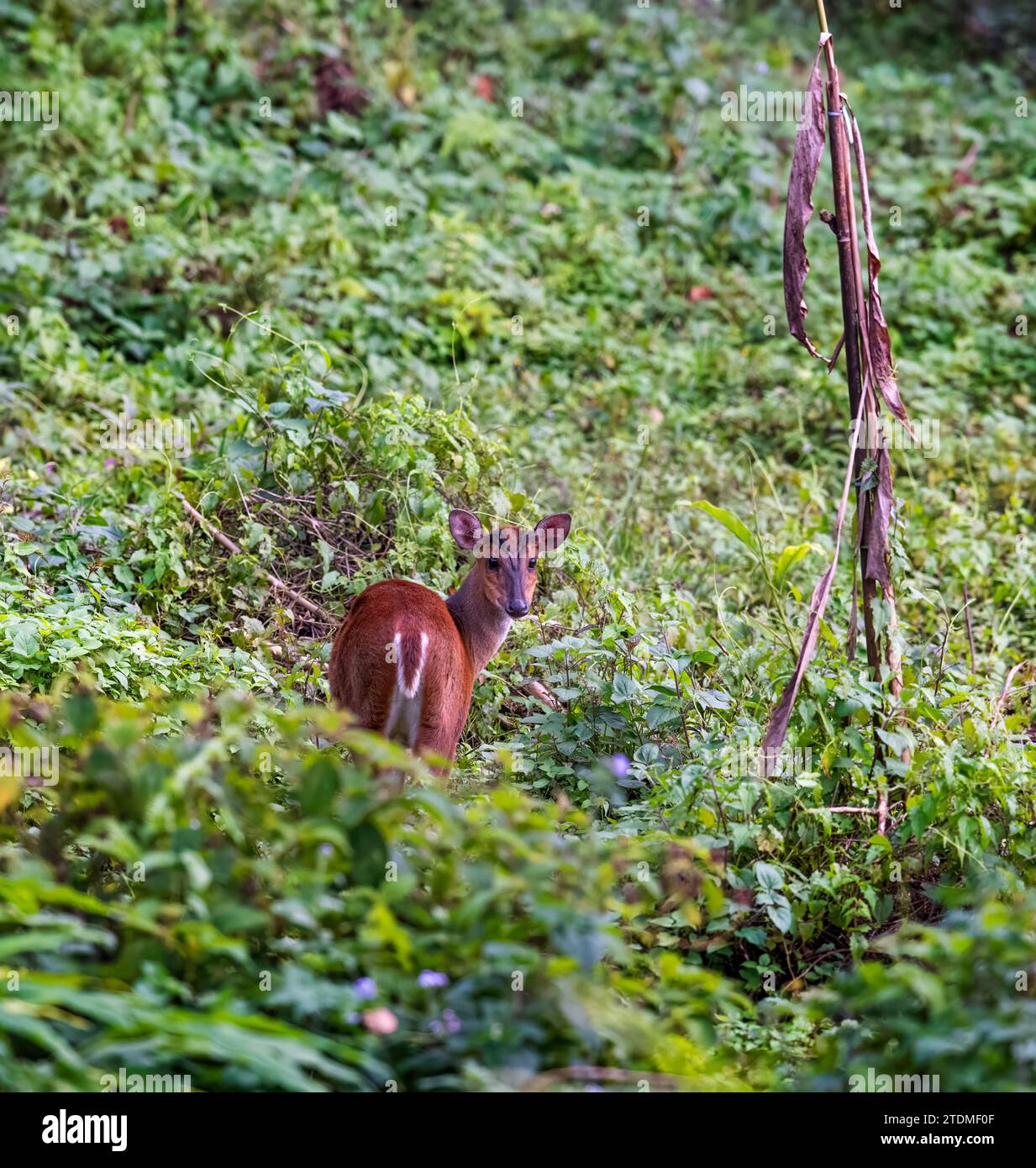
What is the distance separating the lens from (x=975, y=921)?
329 cm

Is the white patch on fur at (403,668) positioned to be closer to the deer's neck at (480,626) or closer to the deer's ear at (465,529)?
the deer's neck at (480,626)

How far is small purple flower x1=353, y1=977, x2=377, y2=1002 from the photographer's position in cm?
307

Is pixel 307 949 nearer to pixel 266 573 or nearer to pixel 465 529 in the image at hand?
pixel 465 529

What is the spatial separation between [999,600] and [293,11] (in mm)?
7537

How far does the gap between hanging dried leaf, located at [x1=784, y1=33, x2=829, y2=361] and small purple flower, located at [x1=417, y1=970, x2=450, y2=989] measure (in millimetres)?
2833

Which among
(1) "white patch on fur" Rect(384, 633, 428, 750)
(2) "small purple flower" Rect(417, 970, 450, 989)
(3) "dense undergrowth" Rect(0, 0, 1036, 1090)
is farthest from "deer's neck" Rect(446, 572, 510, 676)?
(2) "small purple flower" Rect(417, 970, 450, 989)

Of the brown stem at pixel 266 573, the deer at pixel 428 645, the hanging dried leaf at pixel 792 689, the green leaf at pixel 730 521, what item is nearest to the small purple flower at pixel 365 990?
the deer at pixel 428 645

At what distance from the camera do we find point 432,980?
3078 mm

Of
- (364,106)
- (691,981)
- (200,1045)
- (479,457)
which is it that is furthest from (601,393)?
(200,1045)

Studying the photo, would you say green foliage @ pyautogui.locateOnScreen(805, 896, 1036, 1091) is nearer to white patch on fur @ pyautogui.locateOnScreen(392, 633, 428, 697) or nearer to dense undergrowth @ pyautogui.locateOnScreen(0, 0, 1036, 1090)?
dense undergrowth @ pyautogui.locateOnScreen(0, 0, 1036, 1090)

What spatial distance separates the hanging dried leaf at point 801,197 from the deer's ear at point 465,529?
5.25 ft

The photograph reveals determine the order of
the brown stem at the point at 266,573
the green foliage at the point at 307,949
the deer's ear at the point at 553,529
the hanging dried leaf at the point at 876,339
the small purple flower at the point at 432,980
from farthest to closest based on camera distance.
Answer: the brown stem at the point at 266,573 → the deer's ear at the point at 553,529 → the hanging dried leaf at the point at 876,339 → the small purple flower at the point at 432,980 → the green foliage at the point at 307,949

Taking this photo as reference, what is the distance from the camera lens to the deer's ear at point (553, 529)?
20.0ft

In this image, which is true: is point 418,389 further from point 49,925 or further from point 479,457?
point 49,925
